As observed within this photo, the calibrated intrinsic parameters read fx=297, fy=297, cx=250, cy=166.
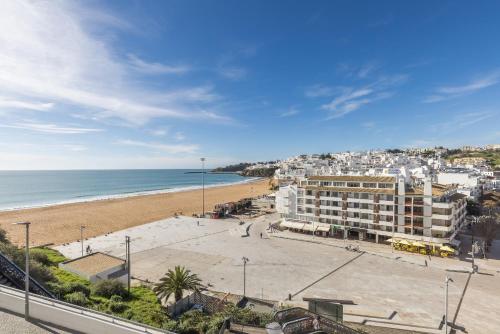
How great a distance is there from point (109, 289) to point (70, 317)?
530 inches

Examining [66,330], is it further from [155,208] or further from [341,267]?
[155,208]

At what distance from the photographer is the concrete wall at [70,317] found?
11.9m

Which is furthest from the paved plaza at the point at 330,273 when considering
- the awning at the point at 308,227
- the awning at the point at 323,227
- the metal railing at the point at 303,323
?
the metal railing at the point at 303,323

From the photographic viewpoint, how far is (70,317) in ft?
41.9

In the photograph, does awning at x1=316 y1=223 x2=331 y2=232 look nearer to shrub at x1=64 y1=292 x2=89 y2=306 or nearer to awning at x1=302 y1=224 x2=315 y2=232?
awning at x1=302 y1=224 x2=315 y2=232

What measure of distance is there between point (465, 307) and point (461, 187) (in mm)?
60812

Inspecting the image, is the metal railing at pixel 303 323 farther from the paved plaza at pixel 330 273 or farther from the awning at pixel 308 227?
the awning at pixel 308 227

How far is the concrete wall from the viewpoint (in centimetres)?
1185

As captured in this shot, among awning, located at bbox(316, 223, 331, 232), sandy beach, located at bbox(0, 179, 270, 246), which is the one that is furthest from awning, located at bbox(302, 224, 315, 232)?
sandy beach, located at bbox(0, 179, 270, 246)

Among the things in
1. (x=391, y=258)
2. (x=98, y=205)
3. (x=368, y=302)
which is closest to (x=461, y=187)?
(x=391, y=258)

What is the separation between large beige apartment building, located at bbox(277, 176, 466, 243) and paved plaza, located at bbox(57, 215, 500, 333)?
3.69 m

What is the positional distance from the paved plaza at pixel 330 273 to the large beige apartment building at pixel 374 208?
3.69m

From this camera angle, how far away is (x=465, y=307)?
27.1m

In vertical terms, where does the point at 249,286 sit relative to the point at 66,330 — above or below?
below
